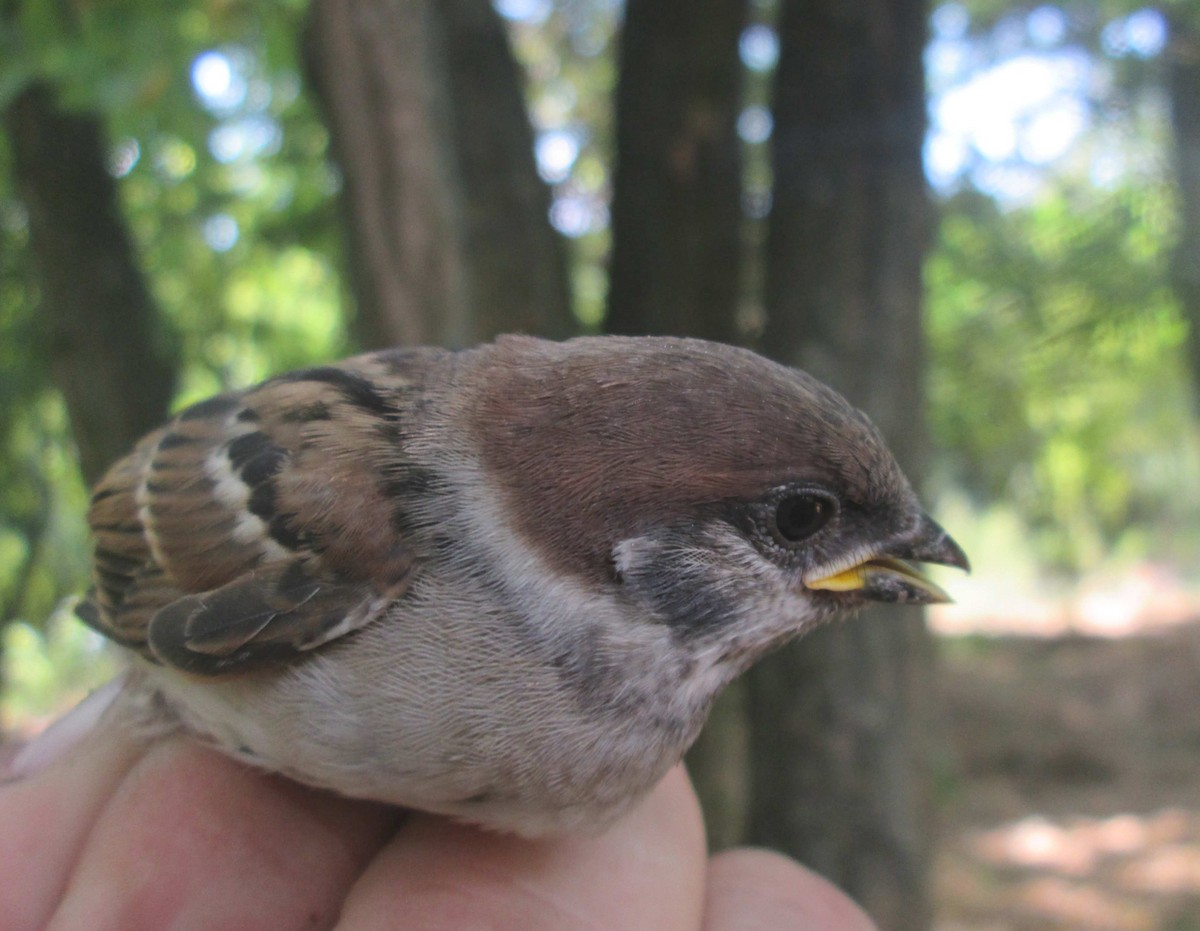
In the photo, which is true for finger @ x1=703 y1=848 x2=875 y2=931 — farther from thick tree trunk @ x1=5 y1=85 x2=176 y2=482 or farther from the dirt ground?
the dirt ground

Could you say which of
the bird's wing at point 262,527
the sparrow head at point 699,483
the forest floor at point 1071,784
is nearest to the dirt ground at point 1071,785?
the forest floor at point 1071,784

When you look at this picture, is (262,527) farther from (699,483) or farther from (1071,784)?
(1071,784)

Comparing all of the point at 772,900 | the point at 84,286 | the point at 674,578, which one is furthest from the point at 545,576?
the point at 84,286

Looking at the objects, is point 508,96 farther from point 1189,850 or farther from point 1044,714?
point 1044,714

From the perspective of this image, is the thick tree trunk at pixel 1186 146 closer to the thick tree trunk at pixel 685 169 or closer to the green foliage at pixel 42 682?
the thick tree trunk at pixel 685 169

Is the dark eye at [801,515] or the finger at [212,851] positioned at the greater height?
the dark eye at [801,515]

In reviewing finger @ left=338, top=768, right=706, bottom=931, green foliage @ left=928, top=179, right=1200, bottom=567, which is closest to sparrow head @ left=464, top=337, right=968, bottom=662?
finger @ left=338, top=768, right=706, bottom=931
